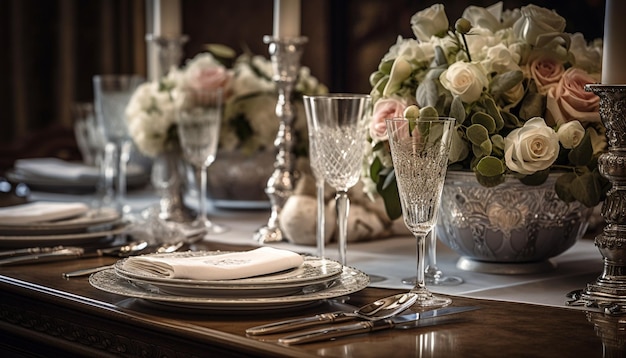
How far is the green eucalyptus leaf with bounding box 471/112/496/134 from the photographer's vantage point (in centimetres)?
142

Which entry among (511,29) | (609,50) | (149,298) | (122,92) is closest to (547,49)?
(511,29)

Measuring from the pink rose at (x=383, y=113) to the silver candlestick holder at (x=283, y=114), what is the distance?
432 millimetres

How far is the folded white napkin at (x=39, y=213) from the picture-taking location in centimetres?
179

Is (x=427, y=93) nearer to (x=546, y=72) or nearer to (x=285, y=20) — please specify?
(x=546, y=72)

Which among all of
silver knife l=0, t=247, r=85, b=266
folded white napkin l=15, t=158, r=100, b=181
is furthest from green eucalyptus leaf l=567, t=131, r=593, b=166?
folded white napkin l=15, t=158, r=100, b=181

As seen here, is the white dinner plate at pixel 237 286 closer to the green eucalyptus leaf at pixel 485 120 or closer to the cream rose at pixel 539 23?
the green eucalyptus leaf at pixel 485 120

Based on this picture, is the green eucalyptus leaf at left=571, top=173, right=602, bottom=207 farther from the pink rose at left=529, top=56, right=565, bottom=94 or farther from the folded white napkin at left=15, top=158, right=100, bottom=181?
the folded white napkin at left=15, top=158, right=100, bottom=181

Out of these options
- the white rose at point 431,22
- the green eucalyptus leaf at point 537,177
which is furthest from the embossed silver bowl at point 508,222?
the white rose at point 431,22

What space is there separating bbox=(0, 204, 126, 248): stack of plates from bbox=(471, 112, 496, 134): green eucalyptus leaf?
0.71 m

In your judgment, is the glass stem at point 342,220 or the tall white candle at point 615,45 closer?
the tall white candle at point 615,45

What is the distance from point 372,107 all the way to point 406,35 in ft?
8.80

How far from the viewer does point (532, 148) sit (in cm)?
138

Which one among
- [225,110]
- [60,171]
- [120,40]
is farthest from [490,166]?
[120,40]

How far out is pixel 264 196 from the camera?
2340 mm
